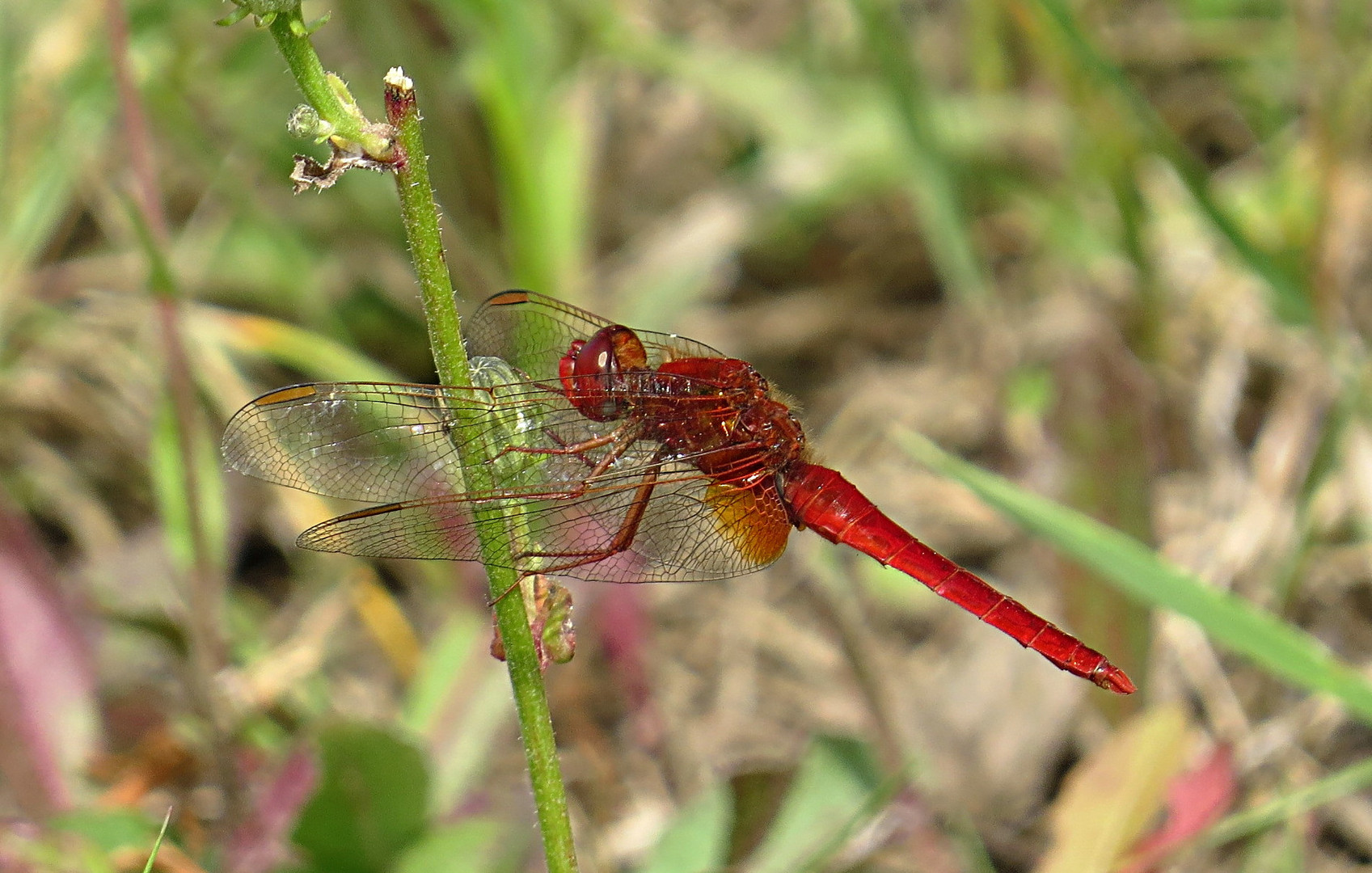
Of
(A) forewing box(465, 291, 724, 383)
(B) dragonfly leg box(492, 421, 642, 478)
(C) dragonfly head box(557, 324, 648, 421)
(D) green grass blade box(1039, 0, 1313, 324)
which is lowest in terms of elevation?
(B) dragonfly leg box(492, 421, 642, 478)

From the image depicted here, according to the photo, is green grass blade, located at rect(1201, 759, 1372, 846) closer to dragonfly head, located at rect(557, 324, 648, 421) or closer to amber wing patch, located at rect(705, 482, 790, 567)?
amber wing patch, located at rect(705, 482, 790, 567)

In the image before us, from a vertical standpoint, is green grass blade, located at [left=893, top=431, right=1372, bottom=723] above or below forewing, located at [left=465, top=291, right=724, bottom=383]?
below

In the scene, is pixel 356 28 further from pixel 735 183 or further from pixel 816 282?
pixel 816 282

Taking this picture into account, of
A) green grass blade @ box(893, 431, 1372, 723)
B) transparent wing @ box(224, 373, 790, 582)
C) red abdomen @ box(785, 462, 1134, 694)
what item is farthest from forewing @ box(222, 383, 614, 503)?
green grass blade @ box(893, 431, 1372, 723)

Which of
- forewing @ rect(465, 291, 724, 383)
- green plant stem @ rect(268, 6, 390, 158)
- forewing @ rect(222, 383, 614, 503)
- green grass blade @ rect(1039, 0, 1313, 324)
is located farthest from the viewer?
green grass blade @ rect(1039, 0, 1313, 324)

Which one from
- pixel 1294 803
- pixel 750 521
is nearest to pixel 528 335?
pixel 750 521

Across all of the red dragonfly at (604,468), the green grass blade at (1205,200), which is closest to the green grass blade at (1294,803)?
the red dragonfly at (604,468)

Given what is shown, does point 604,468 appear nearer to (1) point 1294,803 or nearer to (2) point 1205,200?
(1) point 1294,803
